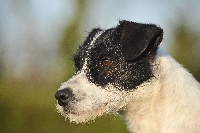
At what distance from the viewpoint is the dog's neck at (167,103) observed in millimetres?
6906

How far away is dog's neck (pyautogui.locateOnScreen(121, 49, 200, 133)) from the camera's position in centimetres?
691

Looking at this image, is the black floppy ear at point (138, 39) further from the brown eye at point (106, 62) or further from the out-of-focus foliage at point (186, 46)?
the out-of-focus foliage at point (186, 46)

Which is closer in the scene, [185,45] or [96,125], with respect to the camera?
[96,125]

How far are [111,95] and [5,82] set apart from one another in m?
9.79

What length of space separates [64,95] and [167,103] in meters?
1.14

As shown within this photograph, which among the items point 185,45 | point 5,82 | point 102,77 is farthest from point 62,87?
point 185,45

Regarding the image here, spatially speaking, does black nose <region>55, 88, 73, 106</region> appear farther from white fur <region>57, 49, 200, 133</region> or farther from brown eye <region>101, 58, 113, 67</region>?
brown eye <region>101, 58, 113, 67</region>

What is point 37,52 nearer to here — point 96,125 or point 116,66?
point 96,125

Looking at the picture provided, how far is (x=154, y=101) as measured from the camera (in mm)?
7090

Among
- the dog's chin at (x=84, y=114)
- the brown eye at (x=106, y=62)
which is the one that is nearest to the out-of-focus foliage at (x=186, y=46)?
the brown eye at (x=106, y=62)

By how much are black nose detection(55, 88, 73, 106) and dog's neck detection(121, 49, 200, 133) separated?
715 mm

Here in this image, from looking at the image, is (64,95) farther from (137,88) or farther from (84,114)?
(137,88)

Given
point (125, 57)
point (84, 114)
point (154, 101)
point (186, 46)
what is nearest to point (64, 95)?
point (84, 114)

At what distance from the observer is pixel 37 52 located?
72.7 feet
